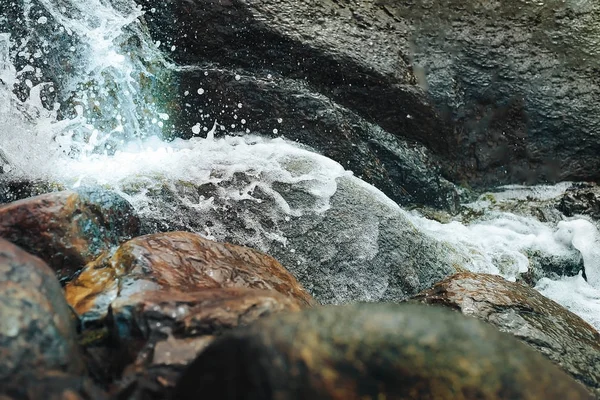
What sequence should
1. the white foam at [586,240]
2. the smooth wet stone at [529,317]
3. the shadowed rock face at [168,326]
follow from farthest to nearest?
the white foam at [586,240] < the smooth wet stone at [529,317] < the shadowed rock face at [168,326]

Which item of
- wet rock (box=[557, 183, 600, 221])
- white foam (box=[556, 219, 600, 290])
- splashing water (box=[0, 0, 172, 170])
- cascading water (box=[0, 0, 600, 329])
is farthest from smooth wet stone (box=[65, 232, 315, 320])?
wet rock (box=[557, 183, 600, 221])

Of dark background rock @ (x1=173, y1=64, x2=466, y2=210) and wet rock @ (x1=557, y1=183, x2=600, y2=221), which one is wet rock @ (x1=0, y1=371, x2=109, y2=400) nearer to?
dark background rock @ (x1=173, y1=64, x2=466, y2=210)

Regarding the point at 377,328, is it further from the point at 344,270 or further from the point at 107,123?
the point at 107,123

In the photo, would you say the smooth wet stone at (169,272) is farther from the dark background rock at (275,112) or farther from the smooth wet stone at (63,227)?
the dark background rock at (275,112)

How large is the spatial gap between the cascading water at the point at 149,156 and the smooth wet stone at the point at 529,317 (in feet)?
2.58

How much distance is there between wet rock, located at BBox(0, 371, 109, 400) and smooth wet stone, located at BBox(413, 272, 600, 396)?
2606mm

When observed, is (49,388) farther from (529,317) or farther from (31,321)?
(529,317)

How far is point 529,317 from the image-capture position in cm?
400

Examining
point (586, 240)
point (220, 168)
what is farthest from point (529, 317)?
point (586, 240)

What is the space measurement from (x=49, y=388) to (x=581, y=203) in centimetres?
628

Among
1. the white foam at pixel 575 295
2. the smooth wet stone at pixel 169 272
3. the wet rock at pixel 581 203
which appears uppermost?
the smooth wet stone at pixel 169 272

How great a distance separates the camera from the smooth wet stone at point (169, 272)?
3.07m

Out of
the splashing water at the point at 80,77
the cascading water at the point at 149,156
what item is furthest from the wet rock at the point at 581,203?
the splashing water at the point at 80,77

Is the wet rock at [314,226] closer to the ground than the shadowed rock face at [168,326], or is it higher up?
closer to the ground
